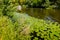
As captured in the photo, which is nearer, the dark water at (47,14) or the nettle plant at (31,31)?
the nettle plant at (31,31)

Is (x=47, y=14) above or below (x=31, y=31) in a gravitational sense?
below

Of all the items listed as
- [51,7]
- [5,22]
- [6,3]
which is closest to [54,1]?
[51,7]

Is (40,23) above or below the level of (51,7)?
above

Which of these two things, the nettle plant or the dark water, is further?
the dark water

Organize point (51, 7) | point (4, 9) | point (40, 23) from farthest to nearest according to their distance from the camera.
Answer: point (51, 7) < point (4, 9) < point (40, 23)

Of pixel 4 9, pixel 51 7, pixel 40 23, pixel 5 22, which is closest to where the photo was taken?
pixel 40 23

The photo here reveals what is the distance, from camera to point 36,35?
6840 millimetres

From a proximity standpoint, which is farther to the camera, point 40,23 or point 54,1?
point 54,1

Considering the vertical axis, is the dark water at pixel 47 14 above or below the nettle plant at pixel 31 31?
below

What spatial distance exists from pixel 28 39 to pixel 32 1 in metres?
11.3

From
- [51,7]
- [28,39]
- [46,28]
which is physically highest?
[46,28]

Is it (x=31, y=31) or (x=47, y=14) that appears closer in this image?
(x=31, y=31)

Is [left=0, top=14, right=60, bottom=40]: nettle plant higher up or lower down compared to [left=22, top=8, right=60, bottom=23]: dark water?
higher up

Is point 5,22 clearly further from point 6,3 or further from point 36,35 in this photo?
point 6,3
